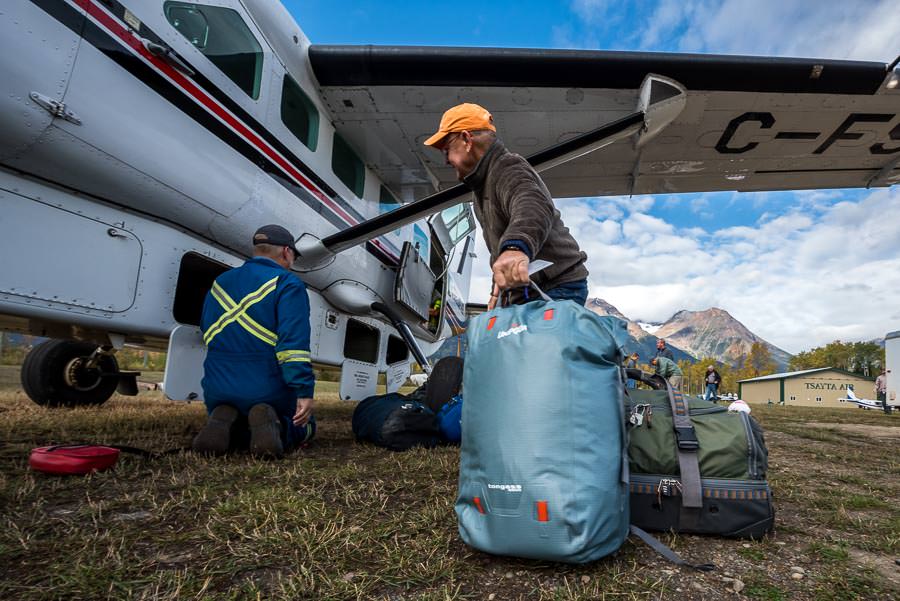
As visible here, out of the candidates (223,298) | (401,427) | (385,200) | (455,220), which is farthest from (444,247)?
(223,298)

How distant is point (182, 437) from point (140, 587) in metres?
2.68

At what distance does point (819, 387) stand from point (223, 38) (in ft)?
193

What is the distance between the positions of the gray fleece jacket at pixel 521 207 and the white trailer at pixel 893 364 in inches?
909

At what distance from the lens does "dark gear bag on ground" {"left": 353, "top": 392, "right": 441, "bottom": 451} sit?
3.22 m

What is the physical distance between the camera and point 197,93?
2.97 meters

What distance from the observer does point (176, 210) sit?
295 centimetres

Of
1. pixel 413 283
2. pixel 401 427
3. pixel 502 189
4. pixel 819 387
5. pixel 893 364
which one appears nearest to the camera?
pixel 502 189

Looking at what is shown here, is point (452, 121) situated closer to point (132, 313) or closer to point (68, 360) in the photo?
point (132, 313)

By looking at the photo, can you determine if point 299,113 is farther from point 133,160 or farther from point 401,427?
point 401,427

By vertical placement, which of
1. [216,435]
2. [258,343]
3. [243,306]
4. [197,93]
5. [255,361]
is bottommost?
[216,435]

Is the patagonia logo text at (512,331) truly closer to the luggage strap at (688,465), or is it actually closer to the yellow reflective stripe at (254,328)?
the luggage strap at (688,465)

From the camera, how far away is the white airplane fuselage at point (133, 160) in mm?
2189

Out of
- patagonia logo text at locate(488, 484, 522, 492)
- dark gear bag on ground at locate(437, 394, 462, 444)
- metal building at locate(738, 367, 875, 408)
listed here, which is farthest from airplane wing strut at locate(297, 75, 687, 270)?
metal building at locate(738, 367, 875, 408)

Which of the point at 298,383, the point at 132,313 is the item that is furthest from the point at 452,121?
the point at 132,313
